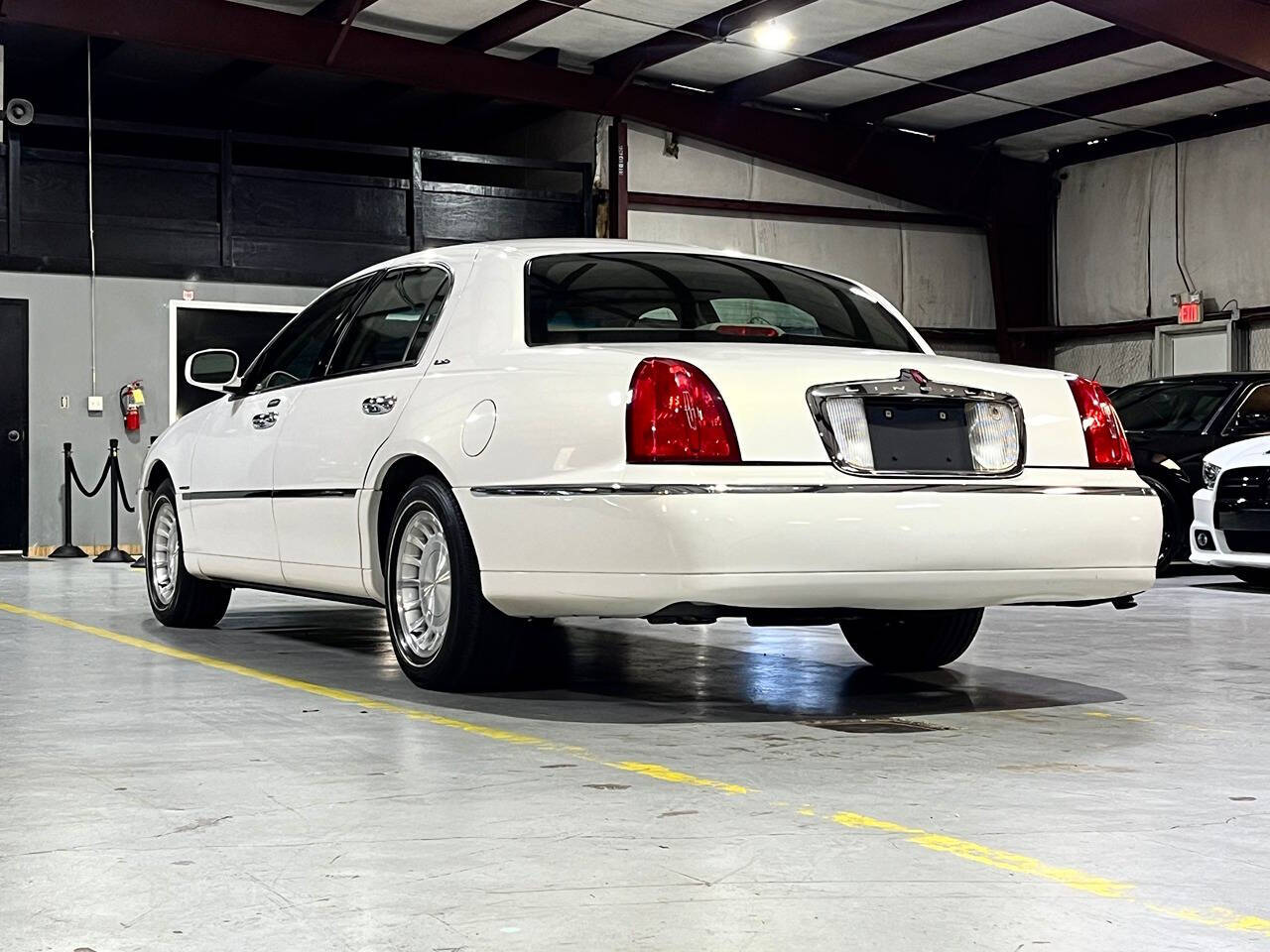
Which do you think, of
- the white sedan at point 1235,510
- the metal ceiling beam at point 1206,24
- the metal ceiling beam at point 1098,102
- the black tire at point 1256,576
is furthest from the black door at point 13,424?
the metal ceiling beam at point 1098,102

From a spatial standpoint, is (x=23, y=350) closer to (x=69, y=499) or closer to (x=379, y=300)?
(x=69, y=499)

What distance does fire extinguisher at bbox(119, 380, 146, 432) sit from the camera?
56.2 ft

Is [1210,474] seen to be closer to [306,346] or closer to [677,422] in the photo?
[306,346]

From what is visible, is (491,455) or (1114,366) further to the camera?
(1114,366)

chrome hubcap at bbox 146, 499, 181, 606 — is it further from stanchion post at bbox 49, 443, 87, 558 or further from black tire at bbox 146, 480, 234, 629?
stanchion post at bbox 49, 443, 87, 558

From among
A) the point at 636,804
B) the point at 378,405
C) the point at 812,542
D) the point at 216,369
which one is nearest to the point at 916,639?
the point at 812,542

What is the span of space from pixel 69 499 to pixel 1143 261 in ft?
44.1

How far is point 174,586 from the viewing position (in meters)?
7.84

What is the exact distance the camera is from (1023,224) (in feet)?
77.0

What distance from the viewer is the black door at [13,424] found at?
55.0 feet

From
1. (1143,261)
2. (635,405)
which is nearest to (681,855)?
(635,405)

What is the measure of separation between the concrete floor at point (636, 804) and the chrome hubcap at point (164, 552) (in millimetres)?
1042

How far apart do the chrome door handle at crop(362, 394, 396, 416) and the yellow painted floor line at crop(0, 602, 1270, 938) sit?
93 cm

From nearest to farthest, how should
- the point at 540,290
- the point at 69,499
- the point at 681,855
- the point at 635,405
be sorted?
the point at 681,855 < the point at 635,405 < the point at 540,290 < the point at 69,499
